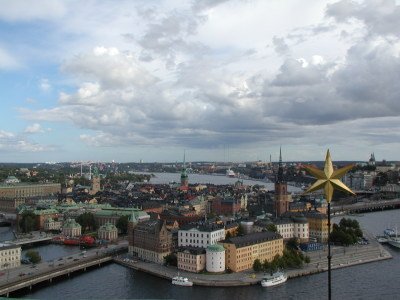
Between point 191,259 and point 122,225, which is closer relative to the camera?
point 191,259

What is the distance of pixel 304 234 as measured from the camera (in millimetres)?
41625

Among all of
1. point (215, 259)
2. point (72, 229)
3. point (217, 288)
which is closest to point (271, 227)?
point (215, 259)

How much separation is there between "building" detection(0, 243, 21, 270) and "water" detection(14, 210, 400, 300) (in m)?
4.38

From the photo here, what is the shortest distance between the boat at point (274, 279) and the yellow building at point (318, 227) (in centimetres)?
1456

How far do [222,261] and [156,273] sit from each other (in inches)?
155

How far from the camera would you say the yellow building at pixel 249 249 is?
101 ft

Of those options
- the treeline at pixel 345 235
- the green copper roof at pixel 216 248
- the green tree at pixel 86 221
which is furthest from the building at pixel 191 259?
the green tree at pixel 86 221

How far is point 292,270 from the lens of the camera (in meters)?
30.9

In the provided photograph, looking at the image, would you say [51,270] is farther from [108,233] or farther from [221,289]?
[108,233]

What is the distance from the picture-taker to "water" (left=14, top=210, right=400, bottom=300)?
2578 centimetres

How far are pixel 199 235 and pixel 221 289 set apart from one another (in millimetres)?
8264

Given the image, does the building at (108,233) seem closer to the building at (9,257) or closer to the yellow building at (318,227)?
the building at (9,257)

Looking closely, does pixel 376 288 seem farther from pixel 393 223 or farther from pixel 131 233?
pixel 393 223

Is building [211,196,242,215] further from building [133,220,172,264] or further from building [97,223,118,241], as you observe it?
building [133,220,172,264]
